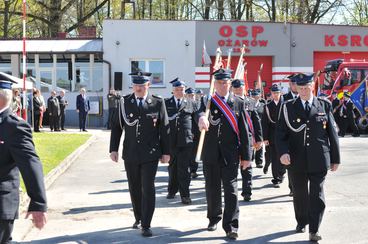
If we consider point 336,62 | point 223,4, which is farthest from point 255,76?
point 223,4

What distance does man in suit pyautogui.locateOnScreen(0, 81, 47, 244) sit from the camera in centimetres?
412

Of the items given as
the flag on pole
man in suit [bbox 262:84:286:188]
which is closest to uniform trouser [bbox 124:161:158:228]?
man in suit [bbox 262:84:286:188]

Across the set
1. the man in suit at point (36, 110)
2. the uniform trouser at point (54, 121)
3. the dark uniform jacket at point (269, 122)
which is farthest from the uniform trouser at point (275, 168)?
the uniform trouser at point (54, 121)

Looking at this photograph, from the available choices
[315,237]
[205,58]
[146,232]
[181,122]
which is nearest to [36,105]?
[205,58]

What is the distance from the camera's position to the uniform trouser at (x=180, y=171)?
9422 millimetres

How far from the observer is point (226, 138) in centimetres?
720

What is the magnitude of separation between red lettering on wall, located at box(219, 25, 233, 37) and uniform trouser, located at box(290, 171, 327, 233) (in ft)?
79.3

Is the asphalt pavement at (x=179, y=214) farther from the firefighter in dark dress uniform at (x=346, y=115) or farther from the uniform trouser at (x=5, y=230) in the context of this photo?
the firefighter in dark dress uniform at (x=346, y=115)

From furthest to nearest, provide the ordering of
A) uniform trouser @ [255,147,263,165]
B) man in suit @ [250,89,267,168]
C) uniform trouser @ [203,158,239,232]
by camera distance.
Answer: uniform trouser @ [255,147,263,165], man in suit @ [250,89,267,168], uniform trouser @ [203,158,239,232]

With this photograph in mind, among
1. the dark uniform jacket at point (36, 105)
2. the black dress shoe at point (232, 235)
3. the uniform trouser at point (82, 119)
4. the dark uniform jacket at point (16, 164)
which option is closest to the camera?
the dark uniform jacket at point (16, 164)

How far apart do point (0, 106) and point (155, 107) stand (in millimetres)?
3313

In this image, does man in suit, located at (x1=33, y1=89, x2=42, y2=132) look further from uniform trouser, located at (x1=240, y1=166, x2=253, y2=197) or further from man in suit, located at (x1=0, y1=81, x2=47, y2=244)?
man in suit, located at (x1=0, y1=81, x2=47, y2=244)

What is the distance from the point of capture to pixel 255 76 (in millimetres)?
30750

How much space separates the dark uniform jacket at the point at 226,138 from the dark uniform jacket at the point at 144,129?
1.96ft
